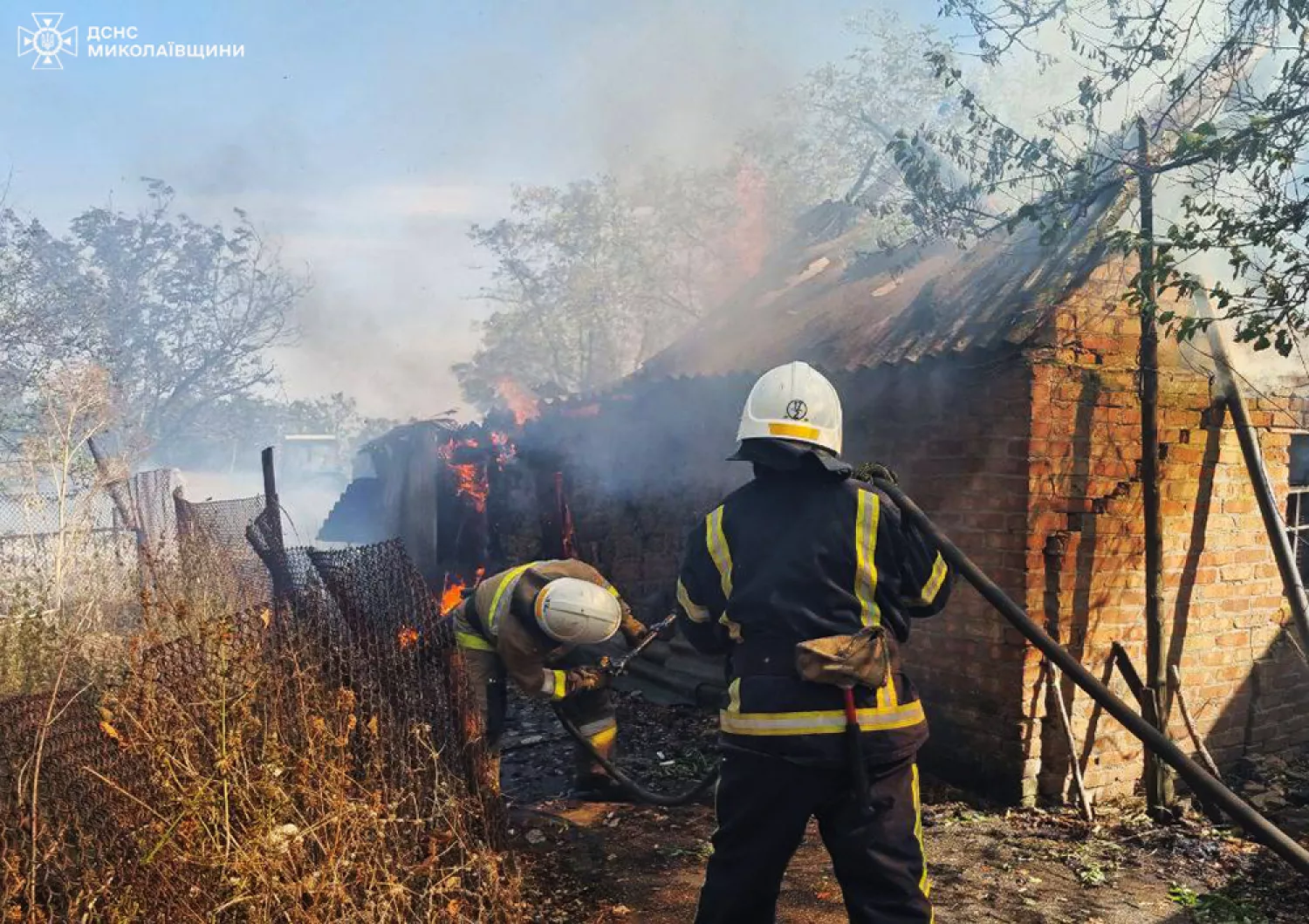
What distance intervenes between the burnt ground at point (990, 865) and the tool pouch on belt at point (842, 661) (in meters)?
1.61

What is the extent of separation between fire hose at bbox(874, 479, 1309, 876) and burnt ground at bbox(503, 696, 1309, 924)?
1057mm

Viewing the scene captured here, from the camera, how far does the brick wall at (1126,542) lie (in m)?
5.20

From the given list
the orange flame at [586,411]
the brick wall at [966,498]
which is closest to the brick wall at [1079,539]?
the brick wall at [966,498]

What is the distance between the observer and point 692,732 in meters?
7.09

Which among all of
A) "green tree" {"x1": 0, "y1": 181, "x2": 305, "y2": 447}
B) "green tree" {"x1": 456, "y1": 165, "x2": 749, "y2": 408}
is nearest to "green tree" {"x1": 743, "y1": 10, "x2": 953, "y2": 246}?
"green tree" {"x1": 456, "y1": 165, "x2": 749, "y2": 408}

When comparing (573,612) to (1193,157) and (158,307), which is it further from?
(158,307)

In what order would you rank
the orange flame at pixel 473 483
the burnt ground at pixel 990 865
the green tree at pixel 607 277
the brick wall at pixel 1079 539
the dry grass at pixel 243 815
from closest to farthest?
the dry grass at pixel 243 815
the burnt ground at pixel 990 865
the brick wall at pixel 1079 539
the orange flame at pixel 473 483
the green tree at pixel 607 277

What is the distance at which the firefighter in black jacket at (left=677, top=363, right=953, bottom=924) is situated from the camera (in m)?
2.91

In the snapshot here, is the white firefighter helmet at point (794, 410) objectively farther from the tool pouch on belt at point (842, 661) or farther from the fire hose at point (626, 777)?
the fire hose at point (626, 777)

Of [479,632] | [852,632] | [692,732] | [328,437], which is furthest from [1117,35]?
[328,437]

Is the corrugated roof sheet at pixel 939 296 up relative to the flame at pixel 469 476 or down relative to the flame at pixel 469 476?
up

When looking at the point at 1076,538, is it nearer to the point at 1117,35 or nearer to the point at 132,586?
the point at 1117,35

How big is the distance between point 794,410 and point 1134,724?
1.63 meters

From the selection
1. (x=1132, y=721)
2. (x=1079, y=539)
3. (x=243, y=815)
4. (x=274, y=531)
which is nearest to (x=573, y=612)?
(x=243, y=815)
